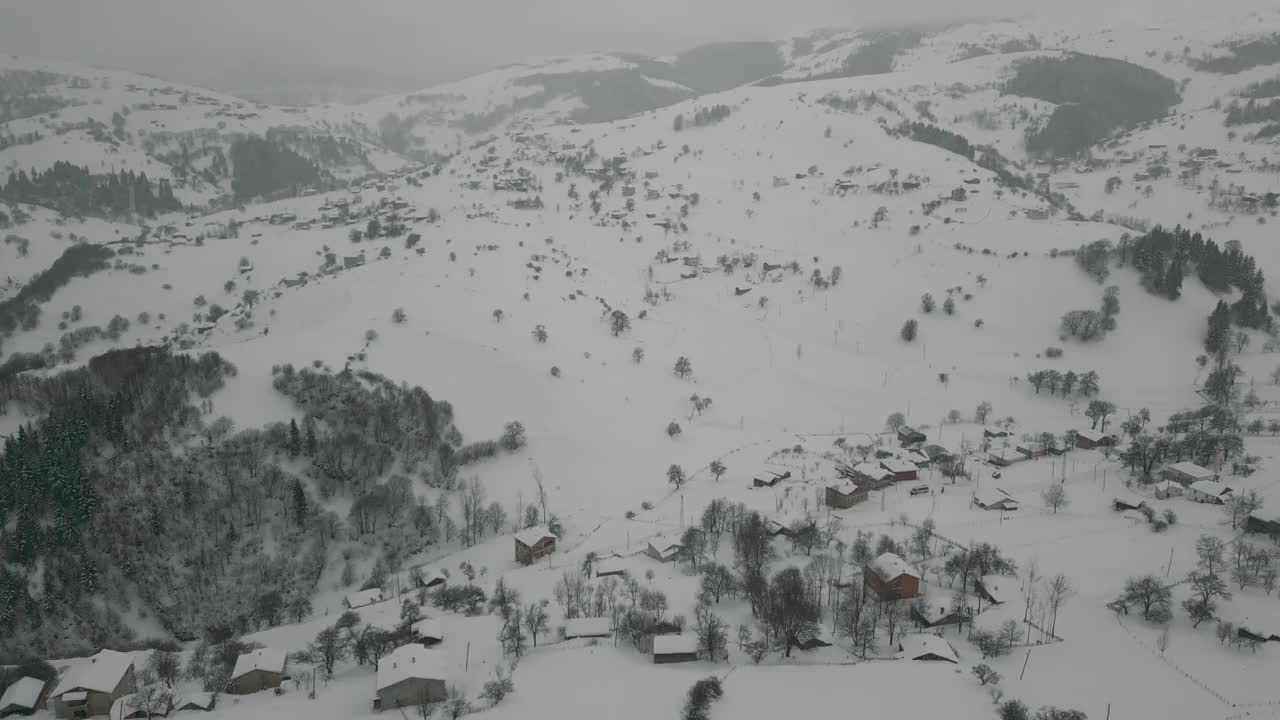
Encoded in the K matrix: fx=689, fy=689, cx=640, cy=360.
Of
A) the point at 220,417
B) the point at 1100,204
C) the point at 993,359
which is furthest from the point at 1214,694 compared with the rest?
the point at 1100,204

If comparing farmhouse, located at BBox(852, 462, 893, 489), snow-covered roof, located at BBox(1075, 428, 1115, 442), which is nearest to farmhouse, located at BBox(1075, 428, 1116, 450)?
snow-covered roof, located at BBox(1075, 428, 1115, 442)

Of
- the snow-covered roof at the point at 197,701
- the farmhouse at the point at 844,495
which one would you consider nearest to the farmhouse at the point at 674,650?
the snow-covered roof at the point at 197,701

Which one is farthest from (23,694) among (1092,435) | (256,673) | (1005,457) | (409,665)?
(1092,435)

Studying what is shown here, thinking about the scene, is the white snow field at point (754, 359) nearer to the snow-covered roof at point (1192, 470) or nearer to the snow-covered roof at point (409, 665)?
the snow-covered roof at point (409, 665)

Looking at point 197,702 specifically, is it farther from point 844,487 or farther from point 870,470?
point 870,470

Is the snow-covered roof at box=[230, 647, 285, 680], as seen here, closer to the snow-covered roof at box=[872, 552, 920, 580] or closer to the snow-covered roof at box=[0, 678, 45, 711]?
the snow-covered roof at box=[0, 678, 45, 711]

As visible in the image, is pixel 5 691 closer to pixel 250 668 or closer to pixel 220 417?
pixel 250 668
